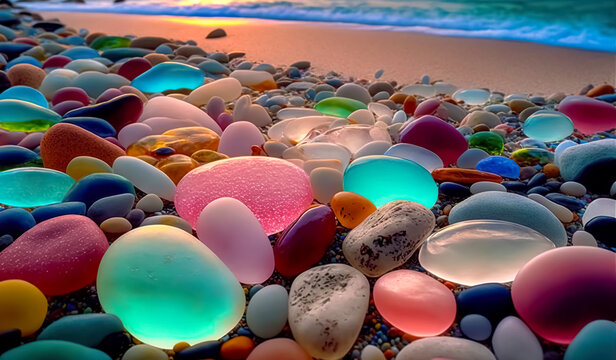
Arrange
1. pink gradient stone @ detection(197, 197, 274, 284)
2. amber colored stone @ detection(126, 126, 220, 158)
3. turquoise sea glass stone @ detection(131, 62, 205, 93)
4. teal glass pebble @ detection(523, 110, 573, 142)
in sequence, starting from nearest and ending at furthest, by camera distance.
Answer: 1. pink gradient stone @ detection(197, 197, 274, 284)
2. amber colored stone @ detection(126, 126, 220, 158)
3. teal glass pebble @ detection(523, 110, 573, 142)
4. turquoise sea glass stone @ detection(131, 62, 205, 93)

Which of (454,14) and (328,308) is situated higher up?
(454,14)

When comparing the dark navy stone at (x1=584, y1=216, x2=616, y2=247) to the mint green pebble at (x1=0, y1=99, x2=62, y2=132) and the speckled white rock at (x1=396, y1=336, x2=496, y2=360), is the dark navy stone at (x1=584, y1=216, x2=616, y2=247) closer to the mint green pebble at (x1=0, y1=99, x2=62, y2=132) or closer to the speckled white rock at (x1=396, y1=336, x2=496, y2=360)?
the speckled white rock at (x1=396, y1=336, x2=496, y2=360)

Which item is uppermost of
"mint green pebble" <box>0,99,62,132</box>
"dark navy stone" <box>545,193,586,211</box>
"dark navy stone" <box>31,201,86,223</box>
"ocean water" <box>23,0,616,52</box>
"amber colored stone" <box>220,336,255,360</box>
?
"ocean water" <box>23,0,616,52</box>

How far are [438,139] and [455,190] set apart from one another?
0.23m

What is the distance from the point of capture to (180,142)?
1193 mm

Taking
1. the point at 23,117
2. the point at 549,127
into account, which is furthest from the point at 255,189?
the point at 549,127

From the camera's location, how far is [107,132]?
124 cm

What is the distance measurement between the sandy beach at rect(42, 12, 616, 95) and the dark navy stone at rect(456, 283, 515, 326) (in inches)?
58.1

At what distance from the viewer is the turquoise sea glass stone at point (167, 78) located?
1691mm

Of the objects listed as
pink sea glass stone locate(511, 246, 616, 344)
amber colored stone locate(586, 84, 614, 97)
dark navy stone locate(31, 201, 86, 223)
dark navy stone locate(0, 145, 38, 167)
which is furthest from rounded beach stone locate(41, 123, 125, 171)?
amber colored stone locate(586, 84, 614, 97)

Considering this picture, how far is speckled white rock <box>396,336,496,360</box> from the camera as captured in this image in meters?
0.59

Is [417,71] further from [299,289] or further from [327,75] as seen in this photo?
[299,289]

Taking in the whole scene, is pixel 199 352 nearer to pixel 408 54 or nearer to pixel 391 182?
pixel 391 182

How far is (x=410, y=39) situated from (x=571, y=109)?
1.48 metres
